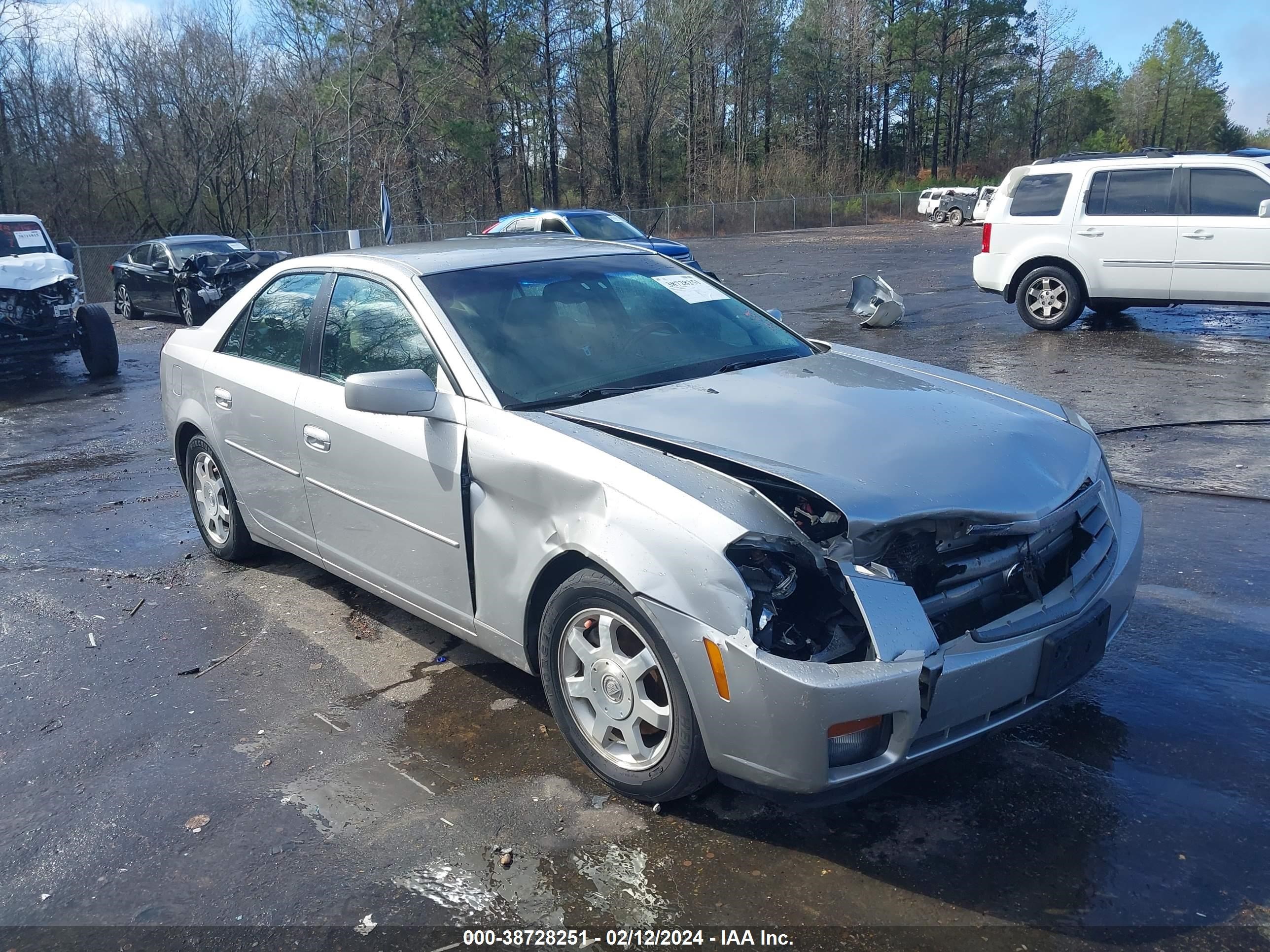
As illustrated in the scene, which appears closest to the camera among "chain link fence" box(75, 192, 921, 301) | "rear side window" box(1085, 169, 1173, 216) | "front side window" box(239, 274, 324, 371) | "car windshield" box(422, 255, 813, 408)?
Answer: "car windshield" box(422, 255, 813, 408)

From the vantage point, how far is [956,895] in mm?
2799

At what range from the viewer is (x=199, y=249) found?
1961 centimetres

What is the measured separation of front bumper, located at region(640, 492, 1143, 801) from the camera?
2713 mm

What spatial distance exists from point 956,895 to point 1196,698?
5.11ft

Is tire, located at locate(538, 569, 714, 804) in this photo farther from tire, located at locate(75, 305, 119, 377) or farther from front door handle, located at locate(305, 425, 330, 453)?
tire, located at locate(75, 305, 119, 377)

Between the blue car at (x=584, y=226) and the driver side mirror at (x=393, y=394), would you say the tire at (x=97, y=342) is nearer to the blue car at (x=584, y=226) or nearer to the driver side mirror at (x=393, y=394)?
the blue car at (x=584, y=226)

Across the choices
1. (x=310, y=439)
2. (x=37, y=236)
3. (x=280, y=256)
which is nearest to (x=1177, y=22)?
(x=280, y=256)

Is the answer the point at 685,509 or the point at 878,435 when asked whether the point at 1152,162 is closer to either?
the point at 878,435

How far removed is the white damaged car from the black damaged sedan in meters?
4.84

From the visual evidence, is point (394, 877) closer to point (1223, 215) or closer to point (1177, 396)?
point (1177, 396)

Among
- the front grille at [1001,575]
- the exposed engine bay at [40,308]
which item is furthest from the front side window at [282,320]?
the exposed engine bay at [40,308]

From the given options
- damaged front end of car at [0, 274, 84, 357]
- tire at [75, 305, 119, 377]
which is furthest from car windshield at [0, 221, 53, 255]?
tire at [75, 305, 119, 377]

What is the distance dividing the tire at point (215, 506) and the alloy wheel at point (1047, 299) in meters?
10.1

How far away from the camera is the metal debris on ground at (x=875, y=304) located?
536 inches
